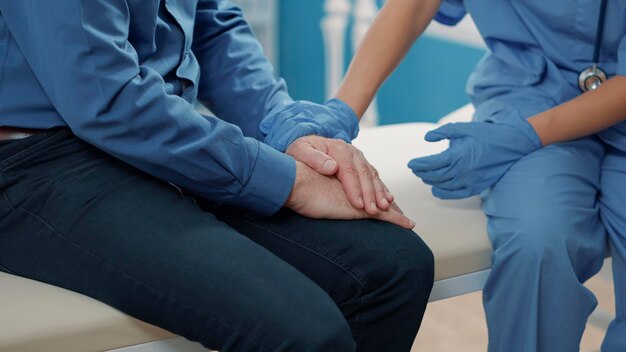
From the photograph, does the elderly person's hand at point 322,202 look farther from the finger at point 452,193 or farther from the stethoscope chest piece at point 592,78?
the stethoscope chest piece at point 592,78

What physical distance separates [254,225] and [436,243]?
1.01 ft

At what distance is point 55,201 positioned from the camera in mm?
1146

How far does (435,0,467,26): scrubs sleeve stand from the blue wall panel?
1115 millimetres

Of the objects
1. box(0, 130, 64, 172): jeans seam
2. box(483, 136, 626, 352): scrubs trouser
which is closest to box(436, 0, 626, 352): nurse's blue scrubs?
box(483, 136, 626, 352): scrubs trouser

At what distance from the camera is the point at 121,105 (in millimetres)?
1116

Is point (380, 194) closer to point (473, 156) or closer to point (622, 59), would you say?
point (473, 156)

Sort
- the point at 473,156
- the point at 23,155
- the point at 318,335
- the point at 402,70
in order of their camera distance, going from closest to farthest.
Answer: the point at 318,335 → the point at 23,155 → the point at 473,156 → the point at 402,70

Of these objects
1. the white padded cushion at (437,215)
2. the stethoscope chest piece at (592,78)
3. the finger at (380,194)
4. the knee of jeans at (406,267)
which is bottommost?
the white padded cushion at (437,215)

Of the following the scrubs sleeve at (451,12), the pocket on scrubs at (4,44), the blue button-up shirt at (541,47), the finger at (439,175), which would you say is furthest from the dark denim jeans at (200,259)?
the scrubs sleeve at (451,12)

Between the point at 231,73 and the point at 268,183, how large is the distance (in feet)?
1.41

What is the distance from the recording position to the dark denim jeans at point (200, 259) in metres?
1.08

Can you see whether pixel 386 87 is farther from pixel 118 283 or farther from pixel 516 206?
pixel 118 283

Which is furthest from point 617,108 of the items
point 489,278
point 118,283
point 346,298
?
point 118,283

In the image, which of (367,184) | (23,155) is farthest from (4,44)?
(367,184)
